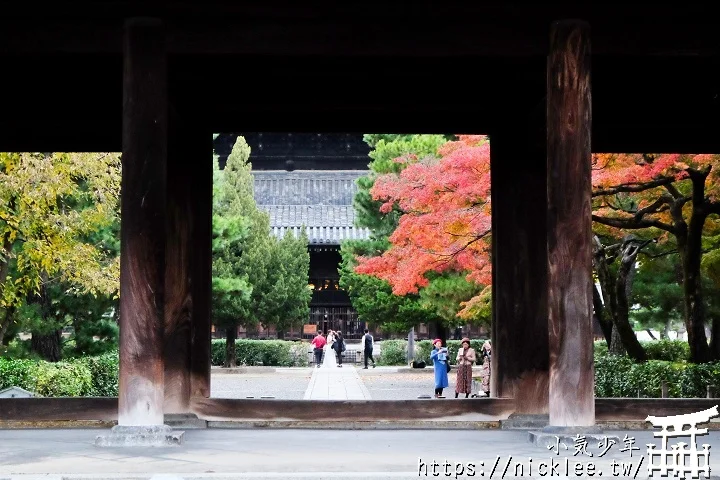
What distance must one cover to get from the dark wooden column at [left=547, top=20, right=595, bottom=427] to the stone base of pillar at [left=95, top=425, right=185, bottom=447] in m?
3.87

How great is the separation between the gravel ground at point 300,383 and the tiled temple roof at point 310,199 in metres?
11.0

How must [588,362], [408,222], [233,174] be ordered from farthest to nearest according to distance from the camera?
[233,174]
[408,222]
[588,362]

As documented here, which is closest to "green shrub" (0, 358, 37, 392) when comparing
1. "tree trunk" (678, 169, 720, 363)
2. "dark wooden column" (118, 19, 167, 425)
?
"dark wooden column" (118, 19, 167, 425)

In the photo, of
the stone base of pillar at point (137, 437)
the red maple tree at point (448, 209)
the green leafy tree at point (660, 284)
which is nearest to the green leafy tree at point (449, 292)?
the green leafy tree at point (660, 284)

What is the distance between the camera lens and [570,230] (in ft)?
35.6

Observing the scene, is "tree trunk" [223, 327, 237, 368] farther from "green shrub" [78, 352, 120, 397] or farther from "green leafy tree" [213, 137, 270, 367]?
"green shrub" [78, 352, 120, 397]

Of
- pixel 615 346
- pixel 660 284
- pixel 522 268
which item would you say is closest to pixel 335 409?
pixel 522 268

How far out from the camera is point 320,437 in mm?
12312

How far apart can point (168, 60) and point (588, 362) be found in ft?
17.9

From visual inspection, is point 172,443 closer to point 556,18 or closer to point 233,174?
point 556,18

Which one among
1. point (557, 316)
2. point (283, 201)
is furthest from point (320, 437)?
point (283, 201)

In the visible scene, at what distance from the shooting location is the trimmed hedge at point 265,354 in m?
43.1

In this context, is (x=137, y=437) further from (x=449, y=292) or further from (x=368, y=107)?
(x=449, y=292)

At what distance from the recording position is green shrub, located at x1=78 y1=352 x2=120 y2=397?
22.1 meters
